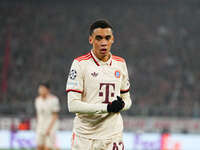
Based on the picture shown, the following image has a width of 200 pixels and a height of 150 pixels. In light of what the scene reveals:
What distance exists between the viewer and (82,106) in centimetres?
379

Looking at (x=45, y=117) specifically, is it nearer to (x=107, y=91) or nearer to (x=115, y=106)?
(x=107, y=91)

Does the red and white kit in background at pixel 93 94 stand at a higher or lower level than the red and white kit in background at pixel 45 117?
higher

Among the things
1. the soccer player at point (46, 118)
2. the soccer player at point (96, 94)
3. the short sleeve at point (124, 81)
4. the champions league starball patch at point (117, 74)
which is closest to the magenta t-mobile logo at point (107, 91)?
the soccer player at point (96, 94)

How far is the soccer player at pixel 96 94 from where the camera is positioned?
3.83 m

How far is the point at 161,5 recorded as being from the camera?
24750 millimetres

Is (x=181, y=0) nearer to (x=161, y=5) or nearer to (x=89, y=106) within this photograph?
(x=161, y=5)

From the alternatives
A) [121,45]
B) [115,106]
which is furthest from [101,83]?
[121,45]

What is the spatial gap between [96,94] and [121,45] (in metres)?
18.7

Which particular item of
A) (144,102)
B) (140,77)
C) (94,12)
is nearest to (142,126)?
(144,102)

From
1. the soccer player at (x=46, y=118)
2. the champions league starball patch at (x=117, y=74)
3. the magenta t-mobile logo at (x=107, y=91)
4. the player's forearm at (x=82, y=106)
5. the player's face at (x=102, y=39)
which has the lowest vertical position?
the soccer player at (x=46, y=118)

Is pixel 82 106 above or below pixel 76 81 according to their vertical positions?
below

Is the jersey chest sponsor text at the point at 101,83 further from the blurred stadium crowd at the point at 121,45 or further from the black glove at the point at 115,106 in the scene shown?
the blurred stadium crowd at the point at 121,45

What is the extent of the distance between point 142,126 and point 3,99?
20.1 ft

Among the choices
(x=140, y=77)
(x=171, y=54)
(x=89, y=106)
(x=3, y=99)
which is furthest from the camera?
(x=171, y=54)
